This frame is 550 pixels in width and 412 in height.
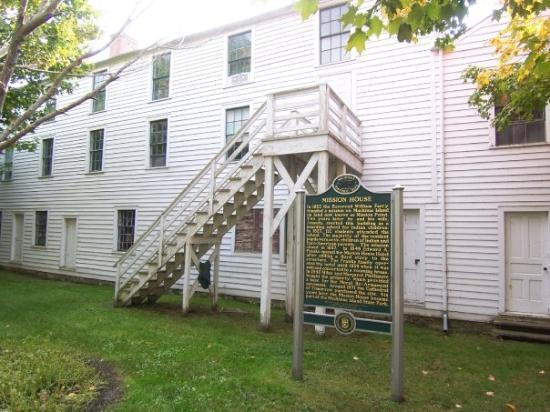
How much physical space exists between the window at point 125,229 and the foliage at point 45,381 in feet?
27.1

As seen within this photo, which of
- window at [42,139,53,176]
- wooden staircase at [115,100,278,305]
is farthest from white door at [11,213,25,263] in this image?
wooden staircase at [115,100,278,305]

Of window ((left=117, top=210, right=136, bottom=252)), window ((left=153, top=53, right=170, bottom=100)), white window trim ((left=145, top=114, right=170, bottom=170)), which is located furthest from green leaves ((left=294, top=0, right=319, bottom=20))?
window ((left=117, top=210, right=136, bottom=252))

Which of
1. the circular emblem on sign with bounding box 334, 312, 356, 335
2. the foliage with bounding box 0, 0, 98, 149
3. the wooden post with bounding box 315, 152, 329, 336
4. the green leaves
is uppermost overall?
the foliage with bounding box 0, 0, 98, 149

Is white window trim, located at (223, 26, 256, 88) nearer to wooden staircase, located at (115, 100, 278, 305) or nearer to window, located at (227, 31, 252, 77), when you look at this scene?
window, located at (227, 31, 252, 77)

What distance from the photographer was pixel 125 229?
47.7 ft

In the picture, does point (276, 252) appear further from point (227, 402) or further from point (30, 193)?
point (30, 193)

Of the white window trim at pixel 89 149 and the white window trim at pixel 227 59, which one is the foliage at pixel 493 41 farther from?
the white window trim at pixel 89 149

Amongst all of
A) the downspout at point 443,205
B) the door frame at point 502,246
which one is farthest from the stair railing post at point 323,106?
the door frame at point 502,246

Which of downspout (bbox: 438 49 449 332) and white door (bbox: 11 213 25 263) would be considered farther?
white door (bbox: 11 213 25 263)

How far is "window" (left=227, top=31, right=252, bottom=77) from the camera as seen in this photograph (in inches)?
→ 484

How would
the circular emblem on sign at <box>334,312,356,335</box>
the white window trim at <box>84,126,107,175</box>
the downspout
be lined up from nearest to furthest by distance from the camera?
the circular emblem on sign at <box>334,312,356,335</box>, the downspout, the white window trim at <box>84,126,107,175</box>

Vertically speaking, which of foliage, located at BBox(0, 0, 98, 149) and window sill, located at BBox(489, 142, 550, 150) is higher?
foliage, located at BBox(0, 0, 98, 149)

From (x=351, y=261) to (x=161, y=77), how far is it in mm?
11653

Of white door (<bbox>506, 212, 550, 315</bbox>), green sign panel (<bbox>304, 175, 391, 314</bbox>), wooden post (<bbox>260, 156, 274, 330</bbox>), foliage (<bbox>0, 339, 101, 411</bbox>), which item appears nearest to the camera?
foliage (<bbox>0, 339, 101, 411</bbox>)
